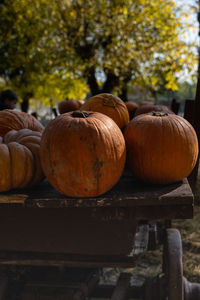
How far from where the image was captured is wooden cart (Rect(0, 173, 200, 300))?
150 centimetres

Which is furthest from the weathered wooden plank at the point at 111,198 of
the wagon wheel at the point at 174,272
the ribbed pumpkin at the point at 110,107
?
the ribbed pumpkin at the point at 110,107

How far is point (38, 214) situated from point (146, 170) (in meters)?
0.60

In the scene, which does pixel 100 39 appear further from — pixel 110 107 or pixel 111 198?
pixel 111 198

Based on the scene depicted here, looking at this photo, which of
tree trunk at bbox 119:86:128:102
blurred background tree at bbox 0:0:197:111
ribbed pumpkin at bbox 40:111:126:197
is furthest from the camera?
blurred background tree at bbox 0:0:197:111

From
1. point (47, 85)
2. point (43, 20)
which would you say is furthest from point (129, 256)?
point (47, 85)

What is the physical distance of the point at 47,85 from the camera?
14352 mm

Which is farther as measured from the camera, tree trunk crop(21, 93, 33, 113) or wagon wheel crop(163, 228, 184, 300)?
tree trunk crop(21, 93, 33, 113)

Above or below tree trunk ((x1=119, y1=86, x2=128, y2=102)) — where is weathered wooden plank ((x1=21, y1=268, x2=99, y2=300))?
below

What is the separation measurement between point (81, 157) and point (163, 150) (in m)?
0.45

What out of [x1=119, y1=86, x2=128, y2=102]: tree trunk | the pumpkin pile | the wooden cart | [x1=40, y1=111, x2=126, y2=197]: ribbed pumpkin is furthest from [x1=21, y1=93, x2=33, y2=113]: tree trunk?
[x1=40, y1=111, x2=126, y2=197]: ribbed pumpkin

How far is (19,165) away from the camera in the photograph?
1768 millimetres

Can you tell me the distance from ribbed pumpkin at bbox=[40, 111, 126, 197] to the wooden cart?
69 mm

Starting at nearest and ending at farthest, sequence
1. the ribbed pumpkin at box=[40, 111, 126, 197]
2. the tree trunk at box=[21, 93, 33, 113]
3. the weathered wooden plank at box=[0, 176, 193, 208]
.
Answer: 1. the weathered wooden plank at box=[0, 176, 193, 208]
2. the ribbed pumpkin at box=[40, 111, 126, 197]
3. the tree trunk at box=[21, 93, 33, 113]

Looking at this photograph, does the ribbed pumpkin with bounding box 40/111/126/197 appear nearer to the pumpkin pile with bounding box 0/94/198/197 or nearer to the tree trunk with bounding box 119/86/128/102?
the pumpkin pile with bounding box 0/94/198/197
